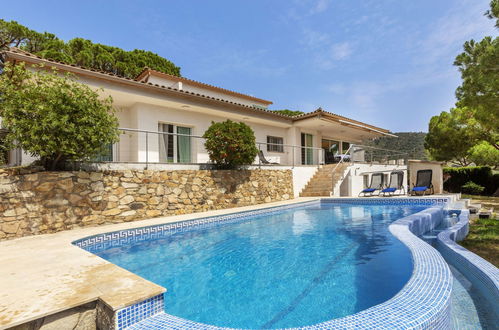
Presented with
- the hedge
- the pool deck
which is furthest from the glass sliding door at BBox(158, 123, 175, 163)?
the hedge

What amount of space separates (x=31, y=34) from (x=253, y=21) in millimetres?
19035

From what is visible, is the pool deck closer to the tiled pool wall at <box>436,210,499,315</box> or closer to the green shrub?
the tiled pool wall at <box>436,210,499,315</box>

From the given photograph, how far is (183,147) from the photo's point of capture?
12953mm

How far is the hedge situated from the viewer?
21328mm

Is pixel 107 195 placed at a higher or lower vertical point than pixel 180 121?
lower

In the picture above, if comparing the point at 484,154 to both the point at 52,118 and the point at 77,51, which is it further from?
the point at 77,51

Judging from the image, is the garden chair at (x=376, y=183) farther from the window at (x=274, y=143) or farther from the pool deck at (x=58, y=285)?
the pool deck at (x=58, y=285)

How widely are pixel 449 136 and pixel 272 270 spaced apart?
86.7ft

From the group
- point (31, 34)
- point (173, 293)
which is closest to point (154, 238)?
point (173, 293)

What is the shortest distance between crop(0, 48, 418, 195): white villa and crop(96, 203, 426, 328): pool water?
4892 mm

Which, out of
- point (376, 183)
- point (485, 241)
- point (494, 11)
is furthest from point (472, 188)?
point (494, 11)

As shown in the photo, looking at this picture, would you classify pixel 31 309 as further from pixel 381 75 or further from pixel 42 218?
pixel 381 75

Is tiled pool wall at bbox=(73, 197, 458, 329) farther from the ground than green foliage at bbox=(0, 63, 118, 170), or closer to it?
Answer: closer to it

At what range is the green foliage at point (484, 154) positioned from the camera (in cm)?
2342
